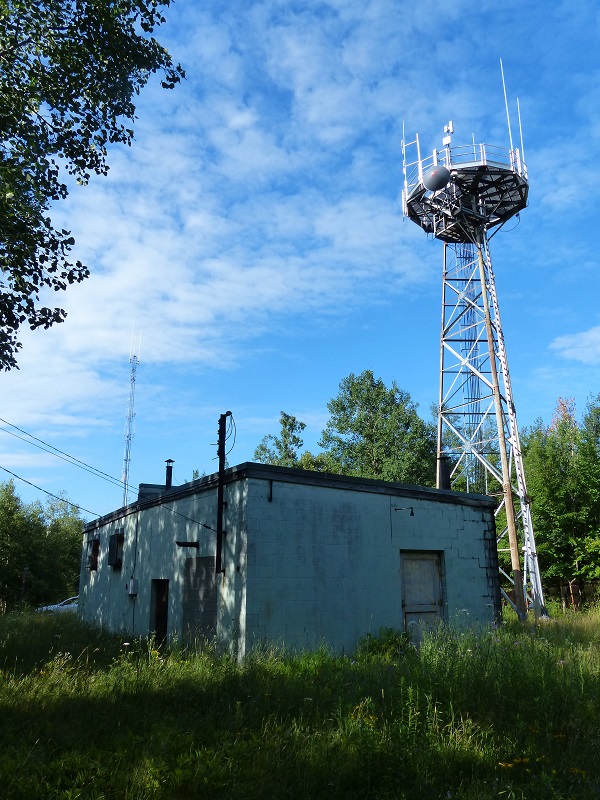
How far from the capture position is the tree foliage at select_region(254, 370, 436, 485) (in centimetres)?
3388

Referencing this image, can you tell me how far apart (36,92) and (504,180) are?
16314 millimetres

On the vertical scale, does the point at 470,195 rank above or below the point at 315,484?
above

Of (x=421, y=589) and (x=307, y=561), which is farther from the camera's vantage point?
(x=421, y=589)

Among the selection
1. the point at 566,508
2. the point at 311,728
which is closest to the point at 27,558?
the point at 566,508

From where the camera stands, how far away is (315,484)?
1221 cm

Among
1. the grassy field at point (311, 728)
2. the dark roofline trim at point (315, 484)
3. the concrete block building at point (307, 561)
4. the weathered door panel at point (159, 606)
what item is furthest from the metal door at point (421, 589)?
the weathered door panel at point (159, 606)

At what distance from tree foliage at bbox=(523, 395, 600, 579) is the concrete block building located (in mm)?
12560

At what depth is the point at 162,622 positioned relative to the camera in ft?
48.3

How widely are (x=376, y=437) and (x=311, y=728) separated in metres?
30.1

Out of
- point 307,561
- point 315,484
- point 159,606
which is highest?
point 315,484

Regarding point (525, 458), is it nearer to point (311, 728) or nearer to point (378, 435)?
point (378, 435)

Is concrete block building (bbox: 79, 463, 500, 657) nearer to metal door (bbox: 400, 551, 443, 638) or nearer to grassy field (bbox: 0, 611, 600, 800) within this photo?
metal door (bbox: 400, 551, 443, 638)

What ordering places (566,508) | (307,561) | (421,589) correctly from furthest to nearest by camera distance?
(566,508) < (421,589) < (307,561)

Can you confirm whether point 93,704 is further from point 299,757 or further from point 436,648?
point 436,648
